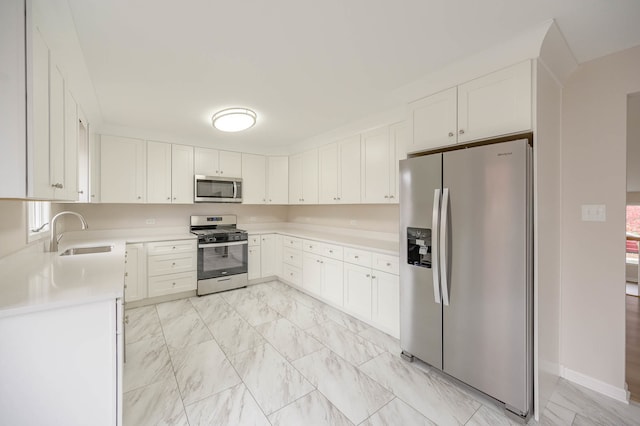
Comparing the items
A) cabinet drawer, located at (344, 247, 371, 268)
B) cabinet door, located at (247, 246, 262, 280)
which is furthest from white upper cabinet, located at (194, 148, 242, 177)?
cabinet drawer, located at (344, 247, 371, 268)

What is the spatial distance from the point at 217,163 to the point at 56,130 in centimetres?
286

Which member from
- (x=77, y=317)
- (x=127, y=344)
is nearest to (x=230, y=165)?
(x=127, y=344)

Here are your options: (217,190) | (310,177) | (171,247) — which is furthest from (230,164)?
(171,247)

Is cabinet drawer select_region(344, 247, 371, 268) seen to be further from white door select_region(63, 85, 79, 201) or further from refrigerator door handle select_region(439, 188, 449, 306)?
white door select_region(63, 85, 79, 201)

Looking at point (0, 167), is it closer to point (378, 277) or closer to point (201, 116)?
point (201, 116)

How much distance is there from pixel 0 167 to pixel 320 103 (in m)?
2.35

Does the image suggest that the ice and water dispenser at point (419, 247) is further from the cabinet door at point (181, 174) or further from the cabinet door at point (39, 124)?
the cabinet door at point (181, 174)

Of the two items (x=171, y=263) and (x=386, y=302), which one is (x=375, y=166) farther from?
(x=171, y=263)

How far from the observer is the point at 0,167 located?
107 cm

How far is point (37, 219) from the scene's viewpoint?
8.58 feet

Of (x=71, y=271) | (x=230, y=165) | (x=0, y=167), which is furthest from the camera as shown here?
(x=230, y=165)

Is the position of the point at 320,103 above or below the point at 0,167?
above

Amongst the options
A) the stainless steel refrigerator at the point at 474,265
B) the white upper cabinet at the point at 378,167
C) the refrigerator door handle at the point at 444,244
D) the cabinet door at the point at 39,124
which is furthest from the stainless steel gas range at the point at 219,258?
the refrigerator door handle at the point at 444,244

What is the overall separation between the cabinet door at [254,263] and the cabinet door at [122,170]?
1.73 metres
